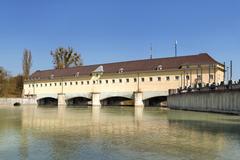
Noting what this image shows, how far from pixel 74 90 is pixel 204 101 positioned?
125 feet

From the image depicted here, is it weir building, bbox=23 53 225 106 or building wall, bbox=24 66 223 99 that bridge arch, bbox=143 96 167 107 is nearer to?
weir building, bbox=23 53 225 106

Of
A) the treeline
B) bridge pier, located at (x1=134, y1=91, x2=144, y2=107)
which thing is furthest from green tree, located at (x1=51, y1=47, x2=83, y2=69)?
bridge pier, located at (x1=134, y1=91, x2=144, y2=107)

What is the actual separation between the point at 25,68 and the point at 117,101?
91.8ft

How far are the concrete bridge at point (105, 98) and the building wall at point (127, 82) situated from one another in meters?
0.70

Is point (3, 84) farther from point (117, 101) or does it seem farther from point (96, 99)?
point (117, 101)

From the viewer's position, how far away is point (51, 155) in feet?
40.0

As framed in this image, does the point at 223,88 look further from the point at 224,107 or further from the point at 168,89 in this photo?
the point at 168,89

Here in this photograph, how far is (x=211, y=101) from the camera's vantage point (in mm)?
35969

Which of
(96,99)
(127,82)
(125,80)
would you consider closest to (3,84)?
(96,99)

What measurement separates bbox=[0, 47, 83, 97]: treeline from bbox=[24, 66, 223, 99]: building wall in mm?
6553

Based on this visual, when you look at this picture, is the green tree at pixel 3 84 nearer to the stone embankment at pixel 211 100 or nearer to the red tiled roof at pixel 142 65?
the red tiled roof at pixel 142 65

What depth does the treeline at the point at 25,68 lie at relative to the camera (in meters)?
83.5

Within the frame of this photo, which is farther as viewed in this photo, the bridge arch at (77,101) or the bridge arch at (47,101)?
the bridge arch at (47,101)

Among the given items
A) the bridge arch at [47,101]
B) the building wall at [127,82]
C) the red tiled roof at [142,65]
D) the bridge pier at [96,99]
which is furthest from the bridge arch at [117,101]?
the bridge arch at [47,101]
